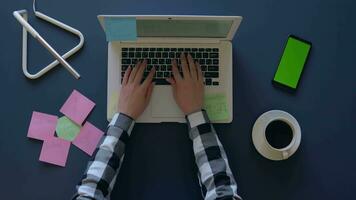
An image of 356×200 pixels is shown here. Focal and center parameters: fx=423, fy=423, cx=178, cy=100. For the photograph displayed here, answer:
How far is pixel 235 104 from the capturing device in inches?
40.4

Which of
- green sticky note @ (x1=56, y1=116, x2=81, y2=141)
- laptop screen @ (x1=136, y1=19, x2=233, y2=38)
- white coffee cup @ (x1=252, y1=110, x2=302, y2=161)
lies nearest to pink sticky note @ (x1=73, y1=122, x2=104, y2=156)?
green sticky note @ (x1=56, y1=116, x2=81, y2=141)

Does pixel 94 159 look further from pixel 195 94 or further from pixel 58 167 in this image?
pixel 195 94

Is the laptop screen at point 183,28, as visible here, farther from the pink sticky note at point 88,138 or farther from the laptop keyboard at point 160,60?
the pink sticky note at point 88,138

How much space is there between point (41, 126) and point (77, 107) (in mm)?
96

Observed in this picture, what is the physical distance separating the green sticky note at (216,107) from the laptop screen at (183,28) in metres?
0.15

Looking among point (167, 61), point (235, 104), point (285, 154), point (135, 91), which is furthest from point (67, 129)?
point (285, 154)

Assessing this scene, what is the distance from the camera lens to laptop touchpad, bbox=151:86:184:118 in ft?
3.30

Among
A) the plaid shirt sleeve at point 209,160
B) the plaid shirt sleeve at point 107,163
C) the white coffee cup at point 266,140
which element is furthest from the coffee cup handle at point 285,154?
the plaid shirt sleeve at point 107,163

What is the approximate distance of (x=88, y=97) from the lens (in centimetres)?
103

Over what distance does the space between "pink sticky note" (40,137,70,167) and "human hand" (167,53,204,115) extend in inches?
11.3

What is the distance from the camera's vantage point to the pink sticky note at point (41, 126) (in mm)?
1010

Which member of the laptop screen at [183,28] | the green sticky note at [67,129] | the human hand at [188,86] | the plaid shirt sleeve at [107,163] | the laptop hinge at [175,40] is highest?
the laptop screen at [183,28]

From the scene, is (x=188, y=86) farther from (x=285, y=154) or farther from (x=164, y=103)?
(x=285, y=154)

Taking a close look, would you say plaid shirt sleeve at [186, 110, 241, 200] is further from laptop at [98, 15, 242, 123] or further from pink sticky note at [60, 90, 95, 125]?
pink sticky note at [60, 90, 95, 125]
